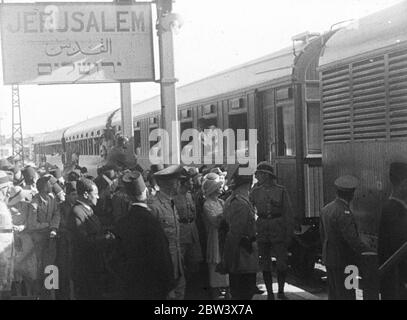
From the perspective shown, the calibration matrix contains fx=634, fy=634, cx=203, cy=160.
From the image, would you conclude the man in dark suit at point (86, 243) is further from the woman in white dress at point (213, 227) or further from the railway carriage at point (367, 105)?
the railway carriage at point (367, 105)

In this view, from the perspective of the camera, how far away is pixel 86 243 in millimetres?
6250

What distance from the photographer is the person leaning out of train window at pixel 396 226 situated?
550 centimetres

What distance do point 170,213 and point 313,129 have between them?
12.6 ft

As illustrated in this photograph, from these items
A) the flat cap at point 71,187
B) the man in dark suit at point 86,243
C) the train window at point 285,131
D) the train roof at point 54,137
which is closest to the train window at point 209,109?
the train window at point 285,131

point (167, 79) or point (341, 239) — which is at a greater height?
point (167, 79)

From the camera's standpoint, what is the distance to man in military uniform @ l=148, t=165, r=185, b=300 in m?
5.15

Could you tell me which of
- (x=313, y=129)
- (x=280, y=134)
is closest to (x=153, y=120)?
(x=280, y=134)

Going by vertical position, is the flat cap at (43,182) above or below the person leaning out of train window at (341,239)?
above

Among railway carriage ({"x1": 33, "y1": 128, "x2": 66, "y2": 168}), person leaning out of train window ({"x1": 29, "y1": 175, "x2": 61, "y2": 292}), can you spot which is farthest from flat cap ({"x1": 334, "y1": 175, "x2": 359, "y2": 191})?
railway carriage ({"x1": 33, "y1": 128, "x2": 66, "y2": 168})

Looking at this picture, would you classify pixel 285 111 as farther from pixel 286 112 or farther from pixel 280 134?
pixel 280 134

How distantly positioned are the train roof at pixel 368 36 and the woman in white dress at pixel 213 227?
82.9 inches

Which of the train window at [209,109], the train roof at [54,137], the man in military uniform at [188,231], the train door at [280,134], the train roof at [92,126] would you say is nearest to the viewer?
the man in military uniform at [188,231]
